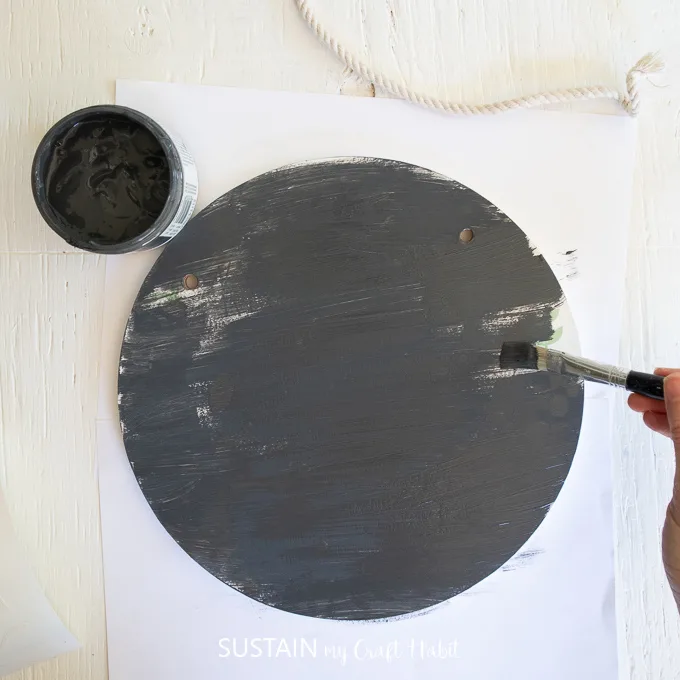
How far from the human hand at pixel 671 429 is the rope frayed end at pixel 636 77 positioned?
1.07ft

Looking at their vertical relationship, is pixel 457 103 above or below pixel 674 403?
above

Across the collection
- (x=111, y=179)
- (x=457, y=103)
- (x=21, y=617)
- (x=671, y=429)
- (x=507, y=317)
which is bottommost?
(x=21, y=617)

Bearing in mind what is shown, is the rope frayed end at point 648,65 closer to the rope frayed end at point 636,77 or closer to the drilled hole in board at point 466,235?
the rope frayed end at point 636,77

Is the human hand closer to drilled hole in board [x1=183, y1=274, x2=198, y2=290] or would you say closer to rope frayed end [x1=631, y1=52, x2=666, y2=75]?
rope frayed end [x1=631, y1=52, x2=666, y2=75]

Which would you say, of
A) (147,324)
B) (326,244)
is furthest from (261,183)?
(147,324)

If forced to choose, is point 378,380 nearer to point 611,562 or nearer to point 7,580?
point 611,562

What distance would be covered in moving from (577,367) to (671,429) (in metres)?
0.11

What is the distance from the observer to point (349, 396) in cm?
65

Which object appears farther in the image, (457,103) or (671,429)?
(457,103)

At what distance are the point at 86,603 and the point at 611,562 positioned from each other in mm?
638

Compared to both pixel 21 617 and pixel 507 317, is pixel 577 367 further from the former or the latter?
pixel 21 617

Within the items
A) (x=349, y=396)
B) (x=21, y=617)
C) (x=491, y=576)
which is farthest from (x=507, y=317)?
(x=21, y=617)

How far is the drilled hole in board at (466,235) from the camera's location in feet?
2.13

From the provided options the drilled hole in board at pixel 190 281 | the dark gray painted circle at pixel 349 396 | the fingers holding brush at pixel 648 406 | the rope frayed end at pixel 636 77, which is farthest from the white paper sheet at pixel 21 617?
the rope frayed end at pixel 636 77
